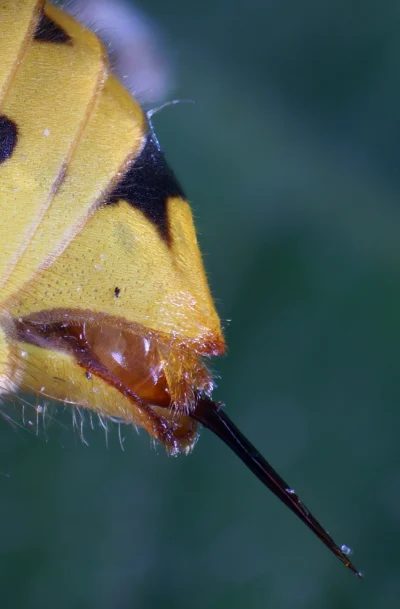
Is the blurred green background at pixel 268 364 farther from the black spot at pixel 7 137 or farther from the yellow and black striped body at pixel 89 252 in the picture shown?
the black spot at pixel 7 137

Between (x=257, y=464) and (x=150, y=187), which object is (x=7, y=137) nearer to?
(x=150, y=187)

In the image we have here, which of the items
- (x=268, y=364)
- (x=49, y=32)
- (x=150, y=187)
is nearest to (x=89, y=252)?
(x=150, y=187)

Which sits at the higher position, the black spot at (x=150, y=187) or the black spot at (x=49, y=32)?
the black spot at (x=49, y=32)

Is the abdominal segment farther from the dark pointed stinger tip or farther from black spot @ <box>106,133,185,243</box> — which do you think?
black spot @ <box>106,133,185,243</box>

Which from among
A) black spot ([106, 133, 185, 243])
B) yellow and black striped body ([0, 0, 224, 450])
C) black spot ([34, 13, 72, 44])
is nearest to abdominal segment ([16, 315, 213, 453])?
yellow and black striped body ([0, 0, 224, 450])

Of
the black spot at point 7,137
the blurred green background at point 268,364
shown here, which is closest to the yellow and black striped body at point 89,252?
the black spot at point 7,137

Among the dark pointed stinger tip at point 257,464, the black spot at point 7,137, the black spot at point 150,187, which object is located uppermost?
the black spot at point 150,187

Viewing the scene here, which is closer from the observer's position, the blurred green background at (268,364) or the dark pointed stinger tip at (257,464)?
the dark pointed stinger tip at (257,464)

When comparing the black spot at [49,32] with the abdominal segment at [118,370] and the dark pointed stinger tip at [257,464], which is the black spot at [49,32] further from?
the dark pointed stinger tip at [257,464]
